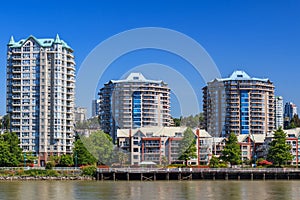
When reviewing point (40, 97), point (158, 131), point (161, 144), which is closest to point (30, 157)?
point (40, 97)

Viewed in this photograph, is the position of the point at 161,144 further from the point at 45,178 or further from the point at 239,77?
the point at 239,77

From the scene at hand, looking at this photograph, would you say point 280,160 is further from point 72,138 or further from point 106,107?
point 106,107

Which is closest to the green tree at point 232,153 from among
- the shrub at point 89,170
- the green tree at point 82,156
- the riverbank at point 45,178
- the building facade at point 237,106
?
the green tree at point 82,156

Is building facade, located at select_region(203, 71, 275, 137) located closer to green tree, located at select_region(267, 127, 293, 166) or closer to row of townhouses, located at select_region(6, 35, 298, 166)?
row of townhouses, located at select_region(6, 35, 298, 166)

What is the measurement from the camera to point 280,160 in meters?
99.6

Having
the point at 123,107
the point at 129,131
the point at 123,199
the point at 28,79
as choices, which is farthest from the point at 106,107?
the point at 123,199

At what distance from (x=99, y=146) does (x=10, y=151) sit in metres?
14.9

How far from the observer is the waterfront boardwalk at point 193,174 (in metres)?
88.7

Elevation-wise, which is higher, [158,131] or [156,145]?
[158,131]

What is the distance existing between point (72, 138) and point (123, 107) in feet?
75.1

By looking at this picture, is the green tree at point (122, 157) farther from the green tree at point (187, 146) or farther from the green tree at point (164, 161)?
the green tree at point (187, 146)

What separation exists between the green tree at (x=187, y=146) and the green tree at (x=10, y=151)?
27.7 meters

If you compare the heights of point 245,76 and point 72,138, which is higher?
point 245,76

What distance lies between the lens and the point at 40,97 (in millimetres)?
113375
